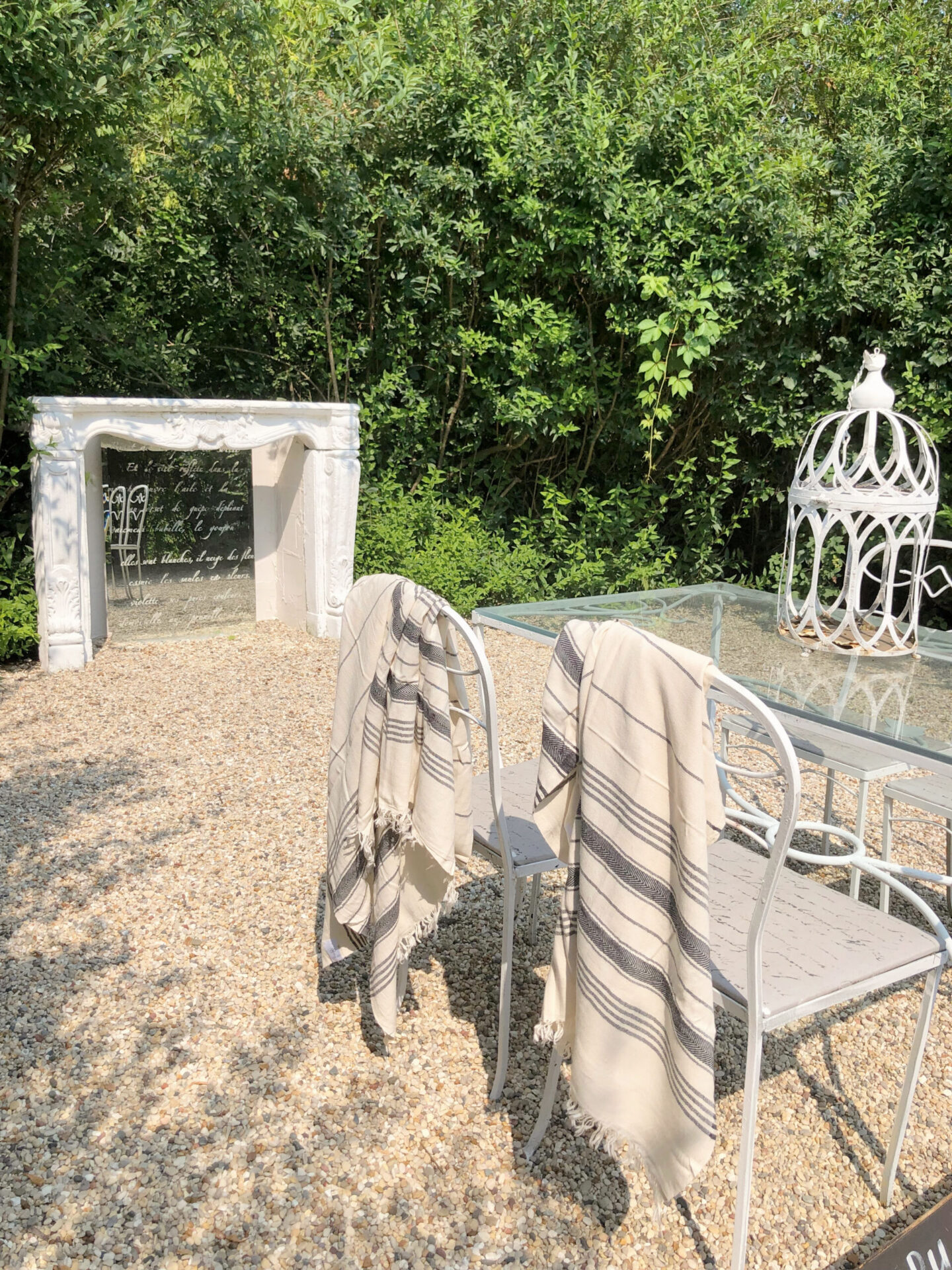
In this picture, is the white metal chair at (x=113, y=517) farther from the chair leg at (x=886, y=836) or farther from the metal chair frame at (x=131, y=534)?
the chair leg at (x=886, y=836)

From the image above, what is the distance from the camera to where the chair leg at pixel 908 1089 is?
1.95 meters

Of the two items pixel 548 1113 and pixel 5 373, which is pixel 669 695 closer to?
pixel 548 1113

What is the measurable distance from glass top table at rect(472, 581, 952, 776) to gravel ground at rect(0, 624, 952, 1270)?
852 mm

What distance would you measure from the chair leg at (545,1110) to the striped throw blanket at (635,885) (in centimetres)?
18

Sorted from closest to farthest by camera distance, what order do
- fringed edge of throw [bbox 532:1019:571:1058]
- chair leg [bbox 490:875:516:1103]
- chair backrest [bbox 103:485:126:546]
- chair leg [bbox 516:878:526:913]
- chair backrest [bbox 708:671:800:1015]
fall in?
chair backrest [bbox 708:671:800:1015] < fringed edge of throw [bbox 532:1019:571:1058] < chair leg [bbox 490:875:516:1103] < chair leg [bbox 516:878:526:913] < chair backrest [bbox 103:485:126:546]

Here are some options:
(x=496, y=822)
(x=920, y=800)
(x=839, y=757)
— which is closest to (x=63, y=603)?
(x=496, y=822)

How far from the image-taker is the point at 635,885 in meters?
1.63

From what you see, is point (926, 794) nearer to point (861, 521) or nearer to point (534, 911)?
point (861, 521)

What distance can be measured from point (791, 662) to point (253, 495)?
4.48m

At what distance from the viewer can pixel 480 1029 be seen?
8.11ft

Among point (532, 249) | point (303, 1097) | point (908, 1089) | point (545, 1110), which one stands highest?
point (532, 249)

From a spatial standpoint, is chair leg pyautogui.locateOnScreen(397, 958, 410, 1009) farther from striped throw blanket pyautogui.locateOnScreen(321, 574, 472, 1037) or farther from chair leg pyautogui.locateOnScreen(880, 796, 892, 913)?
chair leg pyautogui.locateOnScreen(880, 796, 892, 913)

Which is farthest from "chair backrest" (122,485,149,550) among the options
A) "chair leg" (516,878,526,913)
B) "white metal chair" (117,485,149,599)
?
"chair leg" (516,878,526,913)

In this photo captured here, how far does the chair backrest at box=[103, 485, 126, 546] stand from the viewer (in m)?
5.89
